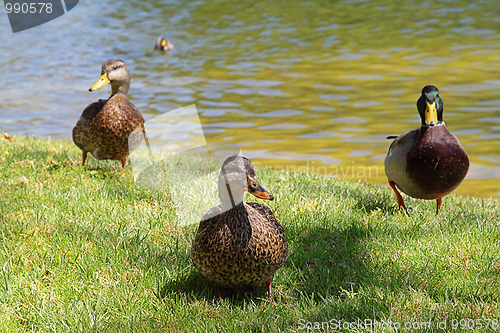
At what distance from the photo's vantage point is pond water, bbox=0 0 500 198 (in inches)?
337

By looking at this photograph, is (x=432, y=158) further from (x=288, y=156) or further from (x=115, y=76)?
(x=288, y=156)

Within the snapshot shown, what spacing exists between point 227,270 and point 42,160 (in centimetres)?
404

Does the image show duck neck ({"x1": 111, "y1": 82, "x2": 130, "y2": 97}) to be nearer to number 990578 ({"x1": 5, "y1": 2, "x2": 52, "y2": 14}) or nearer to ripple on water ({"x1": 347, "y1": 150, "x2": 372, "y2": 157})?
ripple on water ({"x1": 347, "y1": 150, "x2": 372, "y2": 157})

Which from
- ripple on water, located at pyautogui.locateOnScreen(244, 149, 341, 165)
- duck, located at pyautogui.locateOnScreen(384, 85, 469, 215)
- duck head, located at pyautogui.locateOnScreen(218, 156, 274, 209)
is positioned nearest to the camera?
duck head, located at pyautogui.locateOnScreen(218, 156, 274, 209)

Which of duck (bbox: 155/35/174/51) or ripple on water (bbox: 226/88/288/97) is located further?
duck (bbox: 155/35/174/51)

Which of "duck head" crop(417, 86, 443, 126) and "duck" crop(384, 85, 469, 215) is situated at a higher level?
"duck head" crop(417, 86, 443, 126)

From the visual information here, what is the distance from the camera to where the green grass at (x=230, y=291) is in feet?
9.53

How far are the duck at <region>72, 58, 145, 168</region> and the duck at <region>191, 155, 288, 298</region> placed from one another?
9.37 feet

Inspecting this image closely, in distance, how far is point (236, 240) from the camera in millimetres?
2939

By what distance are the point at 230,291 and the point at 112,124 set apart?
297 cm

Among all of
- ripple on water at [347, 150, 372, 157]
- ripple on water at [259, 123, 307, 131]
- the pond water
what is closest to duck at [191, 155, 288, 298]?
the pond water

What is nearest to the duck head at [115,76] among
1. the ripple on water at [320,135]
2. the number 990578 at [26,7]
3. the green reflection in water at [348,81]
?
the green reflection in water at [348,81]

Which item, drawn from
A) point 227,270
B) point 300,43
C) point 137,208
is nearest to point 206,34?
point 300,43

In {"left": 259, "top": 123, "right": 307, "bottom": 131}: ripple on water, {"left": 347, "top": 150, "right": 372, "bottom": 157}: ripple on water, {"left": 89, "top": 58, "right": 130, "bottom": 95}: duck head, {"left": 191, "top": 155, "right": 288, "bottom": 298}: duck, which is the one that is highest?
{"left": 89, "top": 58, "right": 130, "bottom": 95}: duck head
